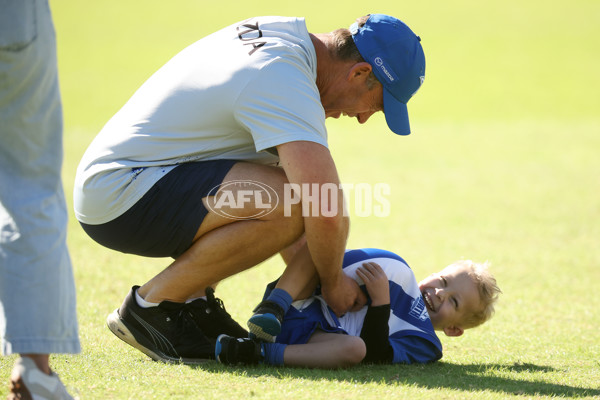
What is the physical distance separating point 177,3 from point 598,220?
1976 cm

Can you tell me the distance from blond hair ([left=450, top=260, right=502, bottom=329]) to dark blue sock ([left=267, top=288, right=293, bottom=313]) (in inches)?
39.7

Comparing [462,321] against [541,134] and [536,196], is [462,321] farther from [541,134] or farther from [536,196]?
[541,134]

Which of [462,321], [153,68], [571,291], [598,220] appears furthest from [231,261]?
[153,68]

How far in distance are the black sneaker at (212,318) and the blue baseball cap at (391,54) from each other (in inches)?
47.8

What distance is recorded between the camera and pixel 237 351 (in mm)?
3088

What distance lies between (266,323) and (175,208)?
0.62 meters

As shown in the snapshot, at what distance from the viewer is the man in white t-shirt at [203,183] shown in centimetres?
311

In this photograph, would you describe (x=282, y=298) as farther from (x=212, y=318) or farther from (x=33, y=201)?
(x=33, y=201)

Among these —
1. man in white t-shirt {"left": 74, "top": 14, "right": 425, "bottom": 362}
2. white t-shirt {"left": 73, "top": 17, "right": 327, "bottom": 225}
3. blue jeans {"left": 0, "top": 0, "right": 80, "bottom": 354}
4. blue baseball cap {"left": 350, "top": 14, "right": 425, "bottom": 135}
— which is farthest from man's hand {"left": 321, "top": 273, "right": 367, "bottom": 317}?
blue jeans {"left": 0, "top": 0, "right": 80, "bottom": 354}

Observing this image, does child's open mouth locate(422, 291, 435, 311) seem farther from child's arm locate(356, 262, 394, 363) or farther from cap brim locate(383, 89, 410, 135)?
cap brim locate(383, 89, 410, 135)

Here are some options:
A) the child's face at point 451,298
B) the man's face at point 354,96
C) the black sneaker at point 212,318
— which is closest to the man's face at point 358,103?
the man's face at point 354,96

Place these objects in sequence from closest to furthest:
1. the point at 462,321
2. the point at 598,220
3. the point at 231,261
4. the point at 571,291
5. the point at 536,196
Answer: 1. the point at 231,261
2. the point at 462,321
3. the point at 571,291
4. the point at 598,220
5. the point at 536,196

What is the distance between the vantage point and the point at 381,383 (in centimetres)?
294

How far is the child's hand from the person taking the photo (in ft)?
11.0
